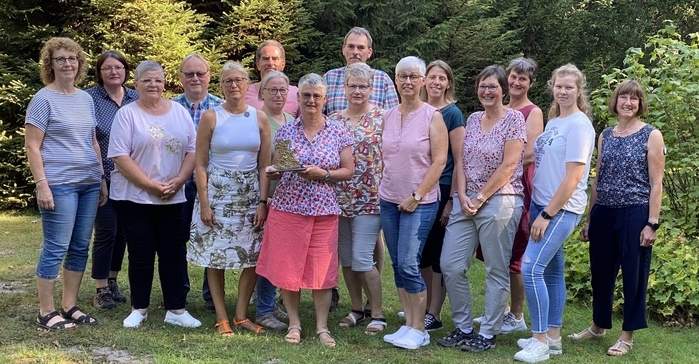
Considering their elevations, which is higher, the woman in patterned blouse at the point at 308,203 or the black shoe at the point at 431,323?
the woman in patterned blouse at the point at 308,203

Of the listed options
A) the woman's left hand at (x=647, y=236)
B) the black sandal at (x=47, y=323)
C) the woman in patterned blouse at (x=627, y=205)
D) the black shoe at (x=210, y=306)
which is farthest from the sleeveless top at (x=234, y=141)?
the woman's left hand at (x=647, y=236)

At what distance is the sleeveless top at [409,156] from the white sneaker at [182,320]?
5.43 feet

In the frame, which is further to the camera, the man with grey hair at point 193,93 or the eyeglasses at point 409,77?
the man with grey hair at point 193,93

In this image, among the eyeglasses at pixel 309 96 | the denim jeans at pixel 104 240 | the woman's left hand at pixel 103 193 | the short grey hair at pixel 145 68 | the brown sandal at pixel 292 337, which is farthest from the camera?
the denim jeans at pixel 104 240

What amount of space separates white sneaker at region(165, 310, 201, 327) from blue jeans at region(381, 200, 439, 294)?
151cm

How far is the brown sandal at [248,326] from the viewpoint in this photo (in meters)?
4.39

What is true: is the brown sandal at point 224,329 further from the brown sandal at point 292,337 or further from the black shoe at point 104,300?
the black shoe at point 104,300

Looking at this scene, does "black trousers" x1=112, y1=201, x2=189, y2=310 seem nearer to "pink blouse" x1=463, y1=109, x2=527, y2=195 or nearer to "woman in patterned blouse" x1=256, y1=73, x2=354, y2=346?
"woman in patterned blouse" x1=256, y1=73, x2=354, y2=346

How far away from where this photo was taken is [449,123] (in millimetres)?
4242

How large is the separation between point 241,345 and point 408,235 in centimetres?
129

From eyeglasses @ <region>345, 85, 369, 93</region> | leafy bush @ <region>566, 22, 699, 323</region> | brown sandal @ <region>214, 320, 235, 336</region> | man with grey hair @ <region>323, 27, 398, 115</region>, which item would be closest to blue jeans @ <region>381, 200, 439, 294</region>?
eyeglasses @ <region>345, 85, 369, 93</region>

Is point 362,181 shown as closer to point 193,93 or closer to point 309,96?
point 309,96

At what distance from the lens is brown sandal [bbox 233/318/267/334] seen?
439 cm

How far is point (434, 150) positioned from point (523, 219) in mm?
854
